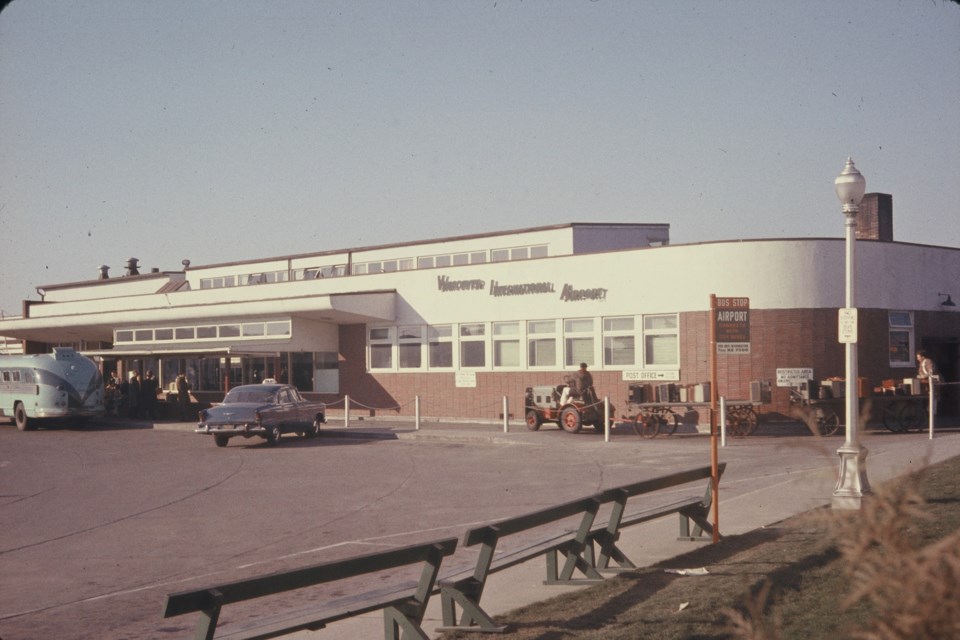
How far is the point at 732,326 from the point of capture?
11.8m

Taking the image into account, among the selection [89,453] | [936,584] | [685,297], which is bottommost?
[89,453]

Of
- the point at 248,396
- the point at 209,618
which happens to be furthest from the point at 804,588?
the point at 248,396

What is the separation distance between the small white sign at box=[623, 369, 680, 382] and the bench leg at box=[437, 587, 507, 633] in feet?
73.5

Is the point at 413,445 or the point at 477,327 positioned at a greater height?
the point at 477,327

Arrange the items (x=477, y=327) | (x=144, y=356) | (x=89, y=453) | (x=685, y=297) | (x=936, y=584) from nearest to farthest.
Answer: (x=936, y=584)
(x=89, y=453)
(x=685, y=297)
(x=477, y=327)
(x=144, y=356)

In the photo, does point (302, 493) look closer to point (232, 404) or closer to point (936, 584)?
point (232, 404)

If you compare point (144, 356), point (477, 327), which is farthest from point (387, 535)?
point (144, 356)

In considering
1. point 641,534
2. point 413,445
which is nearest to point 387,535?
point 641,534

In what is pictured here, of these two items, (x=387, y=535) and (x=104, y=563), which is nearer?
(x=104, y=563)

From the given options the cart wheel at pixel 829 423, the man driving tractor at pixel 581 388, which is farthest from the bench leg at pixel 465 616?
the man driving tractor at pixel 581 388

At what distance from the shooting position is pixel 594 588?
9.24 m

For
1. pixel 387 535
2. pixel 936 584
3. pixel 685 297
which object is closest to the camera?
pixel 936 584

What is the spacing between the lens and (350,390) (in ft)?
129

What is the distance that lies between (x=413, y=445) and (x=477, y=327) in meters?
9.30
